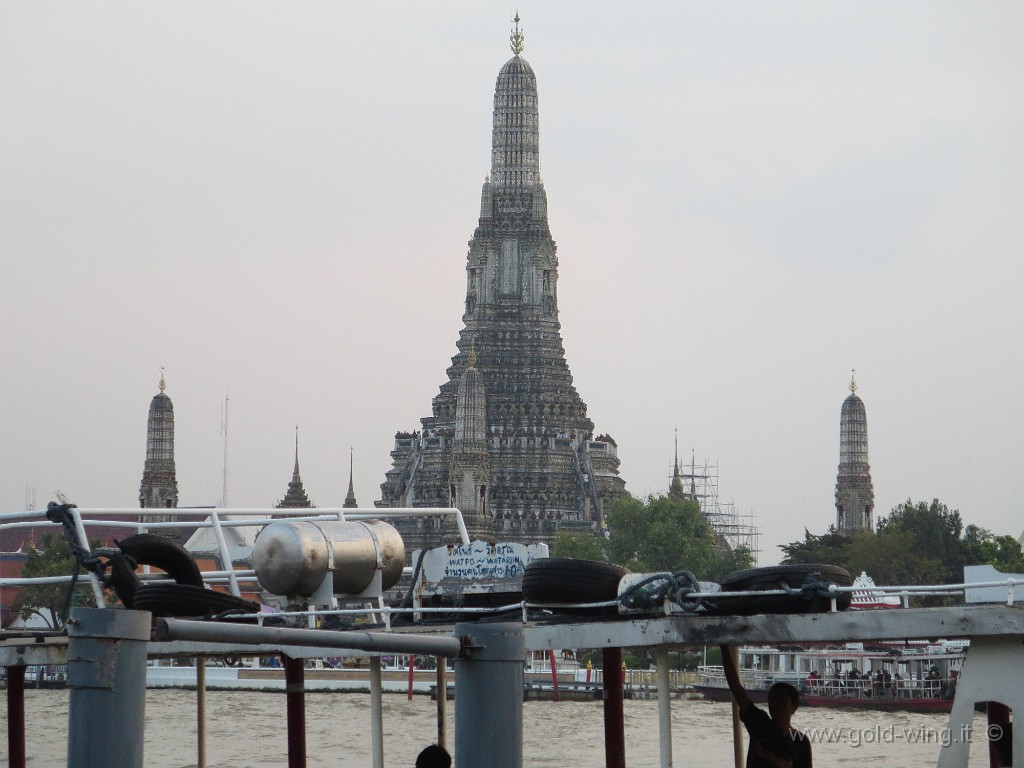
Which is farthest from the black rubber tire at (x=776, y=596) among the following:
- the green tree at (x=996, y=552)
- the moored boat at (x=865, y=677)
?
the green tree at (x=996, y=552)

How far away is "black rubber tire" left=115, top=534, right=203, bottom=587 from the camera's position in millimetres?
17500

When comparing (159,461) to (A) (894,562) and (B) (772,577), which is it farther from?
(B) (772,577)

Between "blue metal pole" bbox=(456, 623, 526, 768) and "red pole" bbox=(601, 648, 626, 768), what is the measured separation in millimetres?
5675

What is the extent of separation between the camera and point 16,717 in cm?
1948

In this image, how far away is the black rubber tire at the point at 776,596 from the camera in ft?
49.4

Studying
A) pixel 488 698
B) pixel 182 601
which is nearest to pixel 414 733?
pixel 182 601

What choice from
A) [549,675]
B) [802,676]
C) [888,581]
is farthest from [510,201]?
[802,676]

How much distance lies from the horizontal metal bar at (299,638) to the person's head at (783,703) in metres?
2.29

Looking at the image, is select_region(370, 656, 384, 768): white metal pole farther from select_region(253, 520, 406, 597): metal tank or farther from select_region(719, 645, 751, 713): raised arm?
select_region(719, 645, 751, 713): raised arm

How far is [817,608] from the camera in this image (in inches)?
593

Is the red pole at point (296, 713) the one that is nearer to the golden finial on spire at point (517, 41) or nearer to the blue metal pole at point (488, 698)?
the blue metal pole at point (488, 698)

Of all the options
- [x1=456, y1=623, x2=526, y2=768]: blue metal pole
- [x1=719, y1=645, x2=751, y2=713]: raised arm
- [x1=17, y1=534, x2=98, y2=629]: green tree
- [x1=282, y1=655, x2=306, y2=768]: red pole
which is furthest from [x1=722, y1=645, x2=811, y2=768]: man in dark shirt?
[x1=17, y1=534, x2=98, y2=629]: green tree

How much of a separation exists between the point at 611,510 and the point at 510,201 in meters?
23.1

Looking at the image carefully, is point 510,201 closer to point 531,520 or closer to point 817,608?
point 531,520
